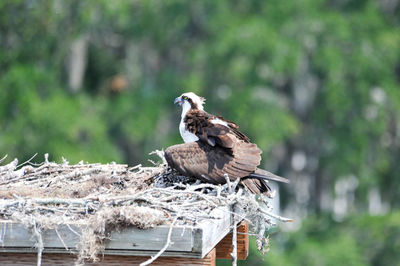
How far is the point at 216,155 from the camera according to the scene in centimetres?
588

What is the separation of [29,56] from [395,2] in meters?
9.60

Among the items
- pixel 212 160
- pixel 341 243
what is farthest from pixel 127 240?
pixel 341 243

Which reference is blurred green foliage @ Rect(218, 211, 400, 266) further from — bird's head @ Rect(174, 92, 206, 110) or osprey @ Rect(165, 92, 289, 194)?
osprey @ Rect(165, 92, 289, 194)

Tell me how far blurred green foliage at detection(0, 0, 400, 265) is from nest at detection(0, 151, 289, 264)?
9928 mm

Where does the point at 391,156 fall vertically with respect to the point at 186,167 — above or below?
Answer: above

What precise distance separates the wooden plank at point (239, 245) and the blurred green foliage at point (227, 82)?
1026cm

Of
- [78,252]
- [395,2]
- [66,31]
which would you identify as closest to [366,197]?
[395,2]

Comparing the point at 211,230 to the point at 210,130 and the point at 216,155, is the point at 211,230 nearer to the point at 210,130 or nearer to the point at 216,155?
the point at 216,155

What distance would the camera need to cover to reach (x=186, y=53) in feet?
66.4

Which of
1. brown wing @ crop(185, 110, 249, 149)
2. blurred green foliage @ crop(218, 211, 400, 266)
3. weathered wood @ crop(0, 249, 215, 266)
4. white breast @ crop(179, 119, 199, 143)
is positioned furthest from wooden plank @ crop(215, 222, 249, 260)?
blurred green foliage @ crop(218, 211, 400, 266)

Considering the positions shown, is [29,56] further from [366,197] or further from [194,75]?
[366,197]

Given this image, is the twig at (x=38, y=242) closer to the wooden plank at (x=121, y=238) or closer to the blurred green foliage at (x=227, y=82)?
the wooden plank at (x=121, y=238)

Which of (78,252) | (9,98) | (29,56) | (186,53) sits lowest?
(78,252)

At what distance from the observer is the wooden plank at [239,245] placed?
569cm
